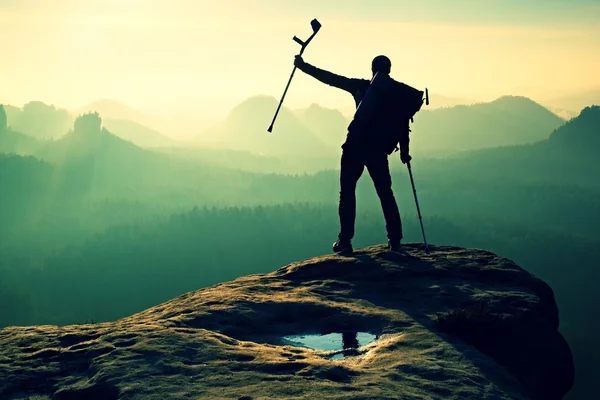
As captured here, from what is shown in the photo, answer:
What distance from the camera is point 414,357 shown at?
29.2 feet

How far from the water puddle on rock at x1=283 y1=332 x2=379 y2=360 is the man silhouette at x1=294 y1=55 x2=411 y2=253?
5331 millimetres

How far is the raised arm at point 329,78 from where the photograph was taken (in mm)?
16109

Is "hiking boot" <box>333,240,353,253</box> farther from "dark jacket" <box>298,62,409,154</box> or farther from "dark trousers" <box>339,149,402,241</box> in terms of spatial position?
"dark jacket" <box>298,62,409,154</box>

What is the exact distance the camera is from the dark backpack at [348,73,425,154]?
14.9 m

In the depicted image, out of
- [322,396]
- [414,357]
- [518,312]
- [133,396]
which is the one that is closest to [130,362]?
[133,396]

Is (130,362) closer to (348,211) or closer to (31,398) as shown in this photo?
(31,398)

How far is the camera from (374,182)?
607 inches

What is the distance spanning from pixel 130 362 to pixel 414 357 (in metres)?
3.86

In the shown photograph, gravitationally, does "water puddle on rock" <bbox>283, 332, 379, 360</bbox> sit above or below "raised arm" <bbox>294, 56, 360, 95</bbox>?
below

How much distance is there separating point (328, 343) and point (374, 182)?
6113 millimetres

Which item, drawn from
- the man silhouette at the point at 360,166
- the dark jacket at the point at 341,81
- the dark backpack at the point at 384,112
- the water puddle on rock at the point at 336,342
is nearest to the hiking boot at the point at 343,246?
the man silhouette at the point at 360,166

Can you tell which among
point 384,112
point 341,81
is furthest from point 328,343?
point 341,81

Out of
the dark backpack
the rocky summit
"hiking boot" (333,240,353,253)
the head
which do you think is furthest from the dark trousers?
the head

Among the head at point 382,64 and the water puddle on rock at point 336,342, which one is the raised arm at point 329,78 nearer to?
the head at point 382,64
